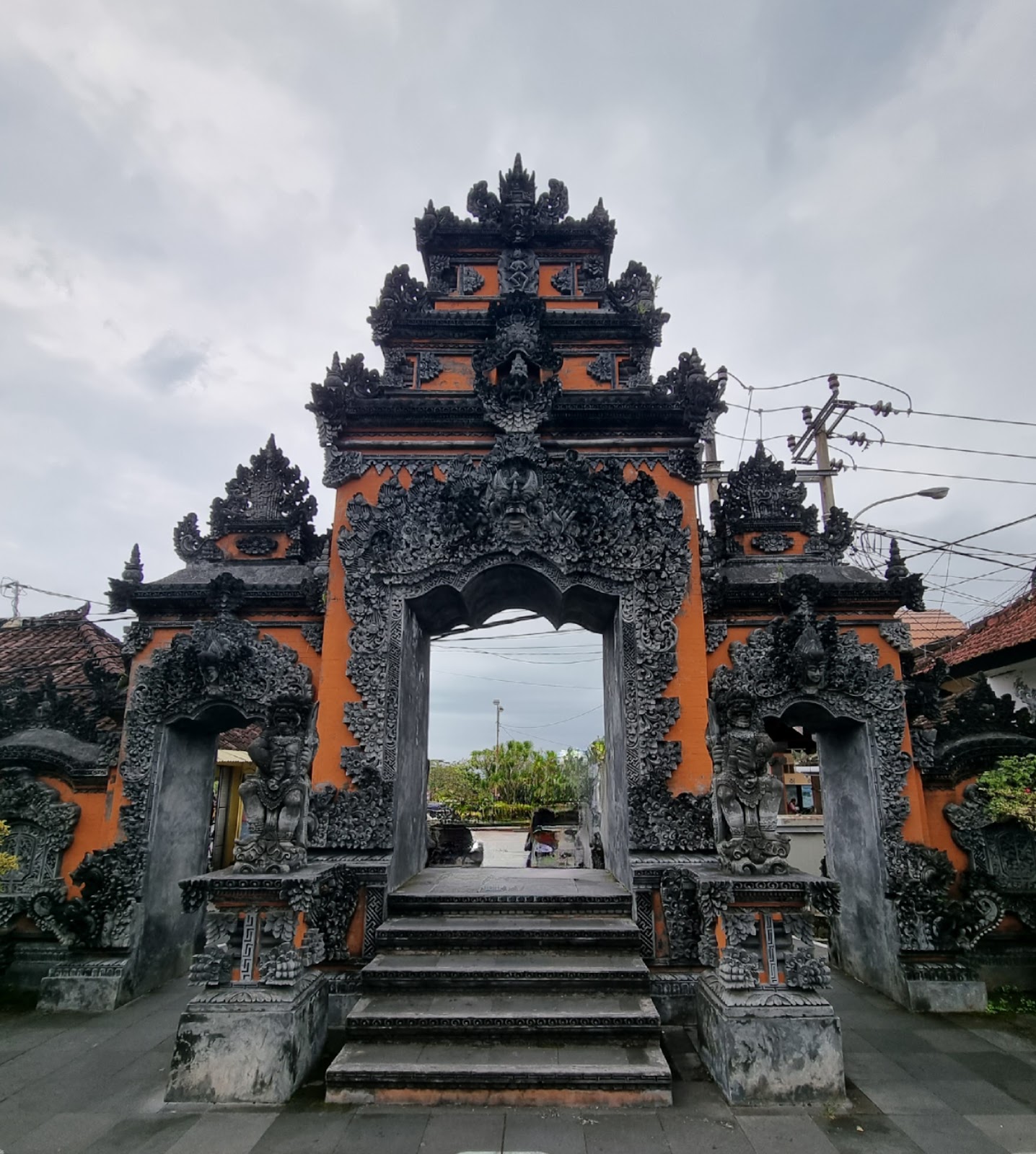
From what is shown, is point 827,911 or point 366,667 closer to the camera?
point 827,911

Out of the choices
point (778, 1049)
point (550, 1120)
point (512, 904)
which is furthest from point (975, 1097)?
point (512, 904)

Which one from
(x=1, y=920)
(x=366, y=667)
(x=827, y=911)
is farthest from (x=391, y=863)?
(x=1, y=920)

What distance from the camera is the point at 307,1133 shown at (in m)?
4.74

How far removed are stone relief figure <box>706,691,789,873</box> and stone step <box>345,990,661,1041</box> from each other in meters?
1.49

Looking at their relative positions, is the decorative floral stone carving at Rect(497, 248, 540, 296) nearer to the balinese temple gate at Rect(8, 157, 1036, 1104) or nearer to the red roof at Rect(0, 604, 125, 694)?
the balinese temple gate at Rect(8, 157, 1036, 1104)

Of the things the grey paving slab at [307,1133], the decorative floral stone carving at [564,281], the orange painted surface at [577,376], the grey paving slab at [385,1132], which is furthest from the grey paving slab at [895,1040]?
the decorative floral stone carving at [564,281]

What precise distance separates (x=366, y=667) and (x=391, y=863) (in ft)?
6.96

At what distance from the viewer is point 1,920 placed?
785 centimetres

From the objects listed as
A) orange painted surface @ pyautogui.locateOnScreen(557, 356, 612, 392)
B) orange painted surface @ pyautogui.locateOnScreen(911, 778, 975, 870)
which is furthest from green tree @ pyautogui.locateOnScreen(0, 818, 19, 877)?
orange painted surface @ pyautogui.locateOnScreen(911, 778, 975, 870)

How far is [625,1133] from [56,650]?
36.4ft

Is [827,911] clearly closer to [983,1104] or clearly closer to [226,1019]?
[983,1104]

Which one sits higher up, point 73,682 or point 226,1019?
point 73,682

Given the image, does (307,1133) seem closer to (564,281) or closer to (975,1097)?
(975,1097)

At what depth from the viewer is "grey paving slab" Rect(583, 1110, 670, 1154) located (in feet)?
14.8
